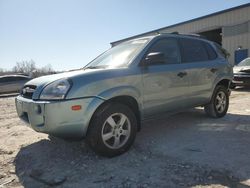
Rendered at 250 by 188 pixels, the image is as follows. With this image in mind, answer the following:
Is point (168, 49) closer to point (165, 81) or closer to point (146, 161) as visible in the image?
point (165, 81)

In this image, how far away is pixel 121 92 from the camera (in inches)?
171

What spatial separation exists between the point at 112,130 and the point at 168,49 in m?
1.97

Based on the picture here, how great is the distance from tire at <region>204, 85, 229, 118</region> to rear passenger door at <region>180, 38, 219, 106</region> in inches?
15.3

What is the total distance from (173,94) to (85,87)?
6.05 ft

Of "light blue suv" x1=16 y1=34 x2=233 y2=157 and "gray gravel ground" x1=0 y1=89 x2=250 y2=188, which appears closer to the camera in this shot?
"gray gravel ground" x1=0 y1=89 x2=250 y2=188

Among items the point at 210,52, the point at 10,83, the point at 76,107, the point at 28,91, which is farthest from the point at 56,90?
the point at 10,83

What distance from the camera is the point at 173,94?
5207mm

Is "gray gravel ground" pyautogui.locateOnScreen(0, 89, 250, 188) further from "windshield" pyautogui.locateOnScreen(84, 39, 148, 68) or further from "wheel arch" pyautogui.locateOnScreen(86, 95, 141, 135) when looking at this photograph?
"windshield" pyautogui.locateOnScreen(84, 39, 148, 68)

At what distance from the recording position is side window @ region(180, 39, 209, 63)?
567 centimetres

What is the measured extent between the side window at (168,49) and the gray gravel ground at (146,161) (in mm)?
1366

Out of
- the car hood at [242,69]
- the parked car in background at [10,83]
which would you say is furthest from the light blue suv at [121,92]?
the parked car in background at [10,83]

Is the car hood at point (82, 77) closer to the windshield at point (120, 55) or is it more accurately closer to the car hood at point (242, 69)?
the windshield at point (120, 55)

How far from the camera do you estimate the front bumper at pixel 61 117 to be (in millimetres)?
3836

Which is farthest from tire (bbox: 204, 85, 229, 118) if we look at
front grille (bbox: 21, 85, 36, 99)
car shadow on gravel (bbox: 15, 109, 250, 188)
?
front grille (bbox: 21, 85, 36, 99)
